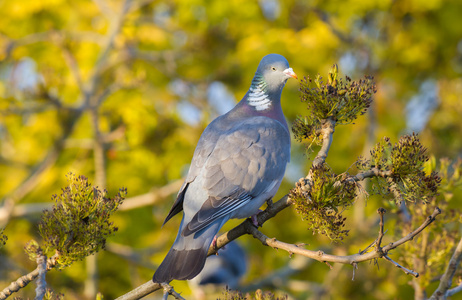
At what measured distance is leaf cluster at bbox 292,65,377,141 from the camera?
2.78 meters

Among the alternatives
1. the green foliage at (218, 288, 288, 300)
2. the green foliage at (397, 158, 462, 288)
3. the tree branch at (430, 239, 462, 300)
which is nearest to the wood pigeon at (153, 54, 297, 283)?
the green foliage at (218, 288, 288, 300)

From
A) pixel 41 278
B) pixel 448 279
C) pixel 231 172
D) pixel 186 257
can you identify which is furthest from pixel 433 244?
pixel 41 278

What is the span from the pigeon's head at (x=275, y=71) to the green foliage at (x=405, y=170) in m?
1.63

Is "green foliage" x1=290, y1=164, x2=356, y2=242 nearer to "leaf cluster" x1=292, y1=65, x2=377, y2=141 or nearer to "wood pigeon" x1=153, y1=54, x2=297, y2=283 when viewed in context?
"leaf cluster" x1=292, y1=65, x2=377, y2=141

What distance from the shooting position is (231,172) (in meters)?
3.68

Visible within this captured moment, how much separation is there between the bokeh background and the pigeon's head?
341 centimetres

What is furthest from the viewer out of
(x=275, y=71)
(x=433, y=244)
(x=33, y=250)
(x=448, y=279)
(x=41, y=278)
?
(x=275, y=71)

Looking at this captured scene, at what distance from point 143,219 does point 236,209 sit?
6.67 metres

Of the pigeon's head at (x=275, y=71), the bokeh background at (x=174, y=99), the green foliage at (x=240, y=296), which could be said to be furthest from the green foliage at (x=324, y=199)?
the bokeh background at (x=174, y=99)

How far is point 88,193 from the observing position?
2512 mm

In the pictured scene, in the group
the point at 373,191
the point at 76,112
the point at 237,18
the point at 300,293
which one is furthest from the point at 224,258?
the point at 373,191

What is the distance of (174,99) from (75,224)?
29.2ft

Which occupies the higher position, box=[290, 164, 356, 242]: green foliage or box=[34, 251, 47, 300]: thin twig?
box=[290, 164, 356, 242]: green foliage

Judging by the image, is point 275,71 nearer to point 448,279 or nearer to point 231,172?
point 231,172
